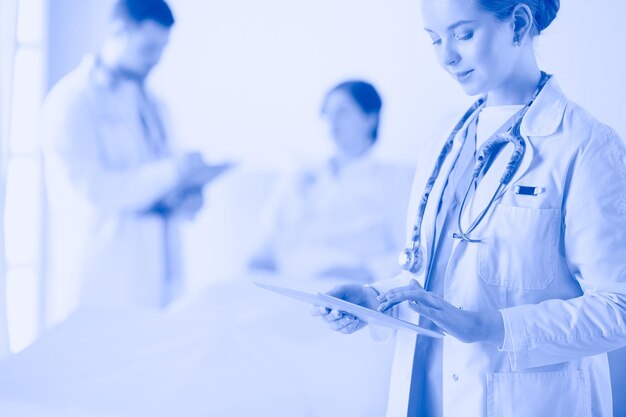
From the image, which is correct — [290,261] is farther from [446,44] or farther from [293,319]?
[446,44]

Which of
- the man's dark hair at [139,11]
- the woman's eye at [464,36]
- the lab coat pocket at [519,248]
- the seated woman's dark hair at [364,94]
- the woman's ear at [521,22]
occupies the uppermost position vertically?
the man's dark hair at [139,11]

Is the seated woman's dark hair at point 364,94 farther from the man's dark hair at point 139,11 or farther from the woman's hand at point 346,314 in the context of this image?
the woman's hand at point 346,314

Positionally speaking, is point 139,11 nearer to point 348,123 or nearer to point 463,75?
point 348,123

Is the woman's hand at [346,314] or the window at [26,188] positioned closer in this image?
the woman's hand at [346,314]

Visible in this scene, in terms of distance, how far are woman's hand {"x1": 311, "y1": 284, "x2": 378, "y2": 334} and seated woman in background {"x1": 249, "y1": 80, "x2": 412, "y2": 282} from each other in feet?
4.32

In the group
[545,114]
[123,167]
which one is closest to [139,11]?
[123,167]

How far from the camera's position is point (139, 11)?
2.38m

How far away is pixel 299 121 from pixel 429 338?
163 centimetres

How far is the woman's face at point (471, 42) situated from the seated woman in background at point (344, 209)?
1441mm

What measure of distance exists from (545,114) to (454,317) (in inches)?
14.2

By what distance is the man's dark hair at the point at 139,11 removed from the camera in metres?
2.38

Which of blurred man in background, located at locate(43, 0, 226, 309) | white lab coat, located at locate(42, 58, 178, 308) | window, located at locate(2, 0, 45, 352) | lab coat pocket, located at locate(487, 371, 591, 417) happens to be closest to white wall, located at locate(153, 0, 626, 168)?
blurred man in background, located at locate(43, 0, 226, 309)

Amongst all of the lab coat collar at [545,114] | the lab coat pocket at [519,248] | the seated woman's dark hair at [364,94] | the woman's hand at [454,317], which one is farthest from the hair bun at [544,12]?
the seated woman's dark hair at [364,94]

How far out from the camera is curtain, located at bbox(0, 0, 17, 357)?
6.46ft
